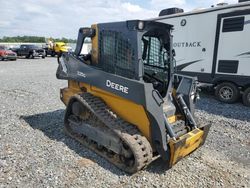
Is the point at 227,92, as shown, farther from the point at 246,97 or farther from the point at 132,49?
the point at 132,49

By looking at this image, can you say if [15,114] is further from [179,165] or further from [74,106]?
[179,165]

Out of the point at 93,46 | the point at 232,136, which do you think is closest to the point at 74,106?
the point at 93,46

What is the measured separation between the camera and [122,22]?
14.1 ft

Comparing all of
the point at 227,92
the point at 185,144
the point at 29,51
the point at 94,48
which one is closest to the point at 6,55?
the point at 29,51

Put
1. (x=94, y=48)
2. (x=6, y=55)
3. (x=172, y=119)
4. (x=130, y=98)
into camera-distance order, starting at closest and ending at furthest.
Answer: (x=130, y=98) < (x=172, y=119) < (x=94, y=48) < (x=6, y=55)

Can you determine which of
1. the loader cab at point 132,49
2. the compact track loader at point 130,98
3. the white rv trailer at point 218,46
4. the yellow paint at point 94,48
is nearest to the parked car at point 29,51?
the white rv trailer at point 218,46

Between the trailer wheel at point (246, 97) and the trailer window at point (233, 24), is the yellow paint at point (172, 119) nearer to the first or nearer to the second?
the trailer wheel at point (246, 97)

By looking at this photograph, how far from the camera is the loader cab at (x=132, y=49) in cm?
412

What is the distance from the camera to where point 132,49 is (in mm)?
4141

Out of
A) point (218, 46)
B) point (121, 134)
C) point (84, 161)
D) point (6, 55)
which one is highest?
point (218, 46)

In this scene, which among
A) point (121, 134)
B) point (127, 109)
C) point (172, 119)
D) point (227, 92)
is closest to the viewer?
point (121, 134)

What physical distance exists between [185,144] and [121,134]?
107cm

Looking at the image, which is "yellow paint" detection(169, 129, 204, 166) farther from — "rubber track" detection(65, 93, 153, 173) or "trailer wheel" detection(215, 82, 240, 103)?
"trailer wheel" detection(215, 82, 240, 103)

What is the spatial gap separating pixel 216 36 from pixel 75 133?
6329mm
